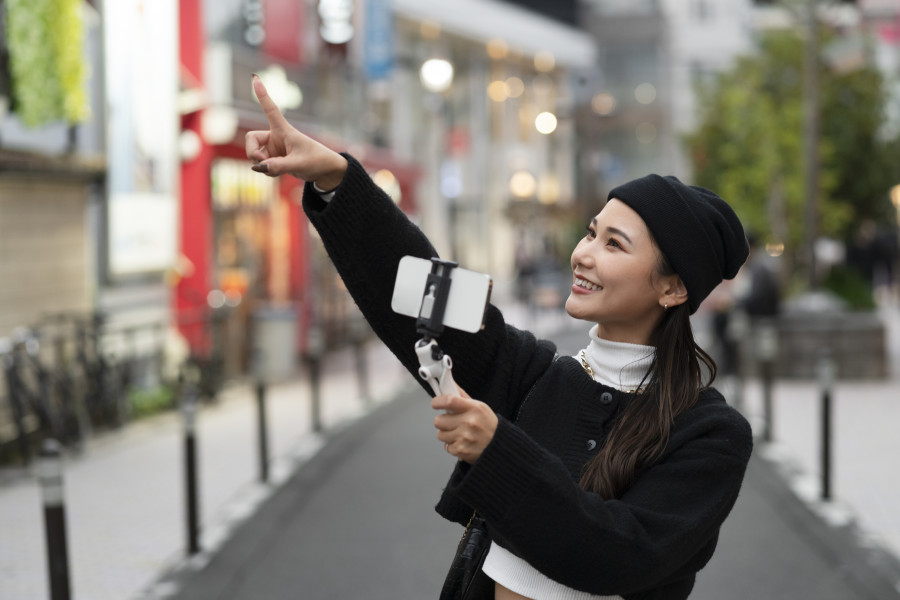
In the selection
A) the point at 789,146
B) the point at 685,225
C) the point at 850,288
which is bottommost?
the point at 850,288

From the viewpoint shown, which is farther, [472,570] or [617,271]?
[472,570]

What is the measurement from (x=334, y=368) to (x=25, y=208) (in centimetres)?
939

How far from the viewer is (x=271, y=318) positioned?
60.7 feet

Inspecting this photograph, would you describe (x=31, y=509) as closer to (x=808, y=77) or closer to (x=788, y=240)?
(x=808, y=77)

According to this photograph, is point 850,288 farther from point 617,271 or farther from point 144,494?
point 617,271

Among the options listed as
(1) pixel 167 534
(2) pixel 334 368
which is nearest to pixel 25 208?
(1) pixel 167 534

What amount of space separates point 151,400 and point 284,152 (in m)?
12.6

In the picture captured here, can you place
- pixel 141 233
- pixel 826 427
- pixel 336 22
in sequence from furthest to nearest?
1. pixel 336 22
2. pixel 141 233
3. pixel 826 427

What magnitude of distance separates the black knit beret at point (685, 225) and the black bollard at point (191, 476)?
18.7ft

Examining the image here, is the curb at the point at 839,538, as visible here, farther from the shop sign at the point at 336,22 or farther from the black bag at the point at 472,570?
the shop sign at the point at 336,22

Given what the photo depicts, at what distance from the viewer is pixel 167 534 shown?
8500 mm

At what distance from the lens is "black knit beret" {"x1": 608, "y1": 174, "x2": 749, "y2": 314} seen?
2.42m

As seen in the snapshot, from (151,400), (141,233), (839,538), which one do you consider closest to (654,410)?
(839,538)

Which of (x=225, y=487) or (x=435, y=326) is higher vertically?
(x=435, y=326)
